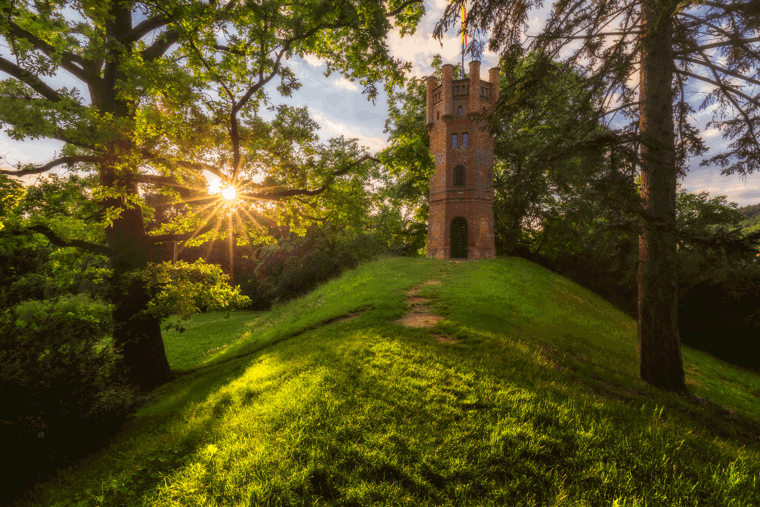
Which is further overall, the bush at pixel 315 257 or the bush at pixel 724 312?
the bush at pixel 315 257

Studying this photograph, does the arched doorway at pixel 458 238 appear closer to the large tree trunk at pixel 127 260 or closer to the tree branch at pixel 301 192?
the tree branch at pixel 301 192

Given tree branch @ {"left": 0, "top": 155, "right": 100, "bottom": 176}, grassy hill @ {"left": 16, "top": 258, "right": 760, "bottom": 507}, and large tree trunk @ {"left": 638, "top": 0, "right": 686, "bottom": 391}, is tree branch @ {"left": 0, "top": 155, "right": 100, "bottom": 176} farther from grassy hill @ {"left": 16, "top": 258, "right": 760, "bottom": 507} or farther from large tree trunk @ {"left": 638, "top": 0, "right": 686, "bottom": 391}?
large tree trunk @ {"left": 638, "top": 0, "right": 686, "bottom": 391}

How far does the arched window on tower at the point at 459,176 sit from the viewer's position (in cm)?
2311

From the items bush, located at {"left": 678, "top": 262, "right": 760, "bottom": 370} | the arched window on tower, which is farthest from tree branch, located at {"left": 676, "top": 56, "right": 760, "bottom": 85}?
the arched window on tower

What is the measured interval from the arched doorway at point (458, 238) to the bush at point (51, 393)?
864 inches

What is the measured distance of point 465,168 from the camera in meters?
22.9

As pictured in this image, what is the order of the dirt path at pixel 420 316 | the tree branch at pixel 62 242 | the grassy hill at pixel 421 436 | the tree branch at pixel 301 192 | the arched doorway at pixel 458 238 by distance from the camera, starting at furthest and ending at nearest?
1. the arched doorway at pixel 458 238
2. the tree branch at pixel 301 192
3. the dirt path at pixel 420 316
4. the tree branch at pixel 62 242
5. the grassy hill at pixel 421 436

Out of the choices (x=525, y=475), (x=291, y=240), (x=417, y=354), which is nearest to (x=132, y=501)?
(x=525, y=475)

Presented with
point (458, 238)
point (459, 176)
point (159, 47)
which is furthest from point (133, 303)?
point (459, 176)

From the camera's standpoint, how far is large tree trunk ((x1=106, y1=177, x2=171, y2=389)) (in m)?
7.66

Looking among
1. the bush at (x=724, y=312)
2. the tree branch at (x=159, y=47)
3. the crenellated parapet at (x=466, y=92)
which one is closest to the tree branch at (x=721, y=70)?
the tree branch at (x=159, y=47)

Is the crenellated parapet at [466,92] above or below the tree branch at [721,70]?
above

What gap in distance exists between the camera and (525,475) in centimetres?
288

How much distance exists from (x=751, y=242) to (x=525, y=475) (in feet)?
18.5
